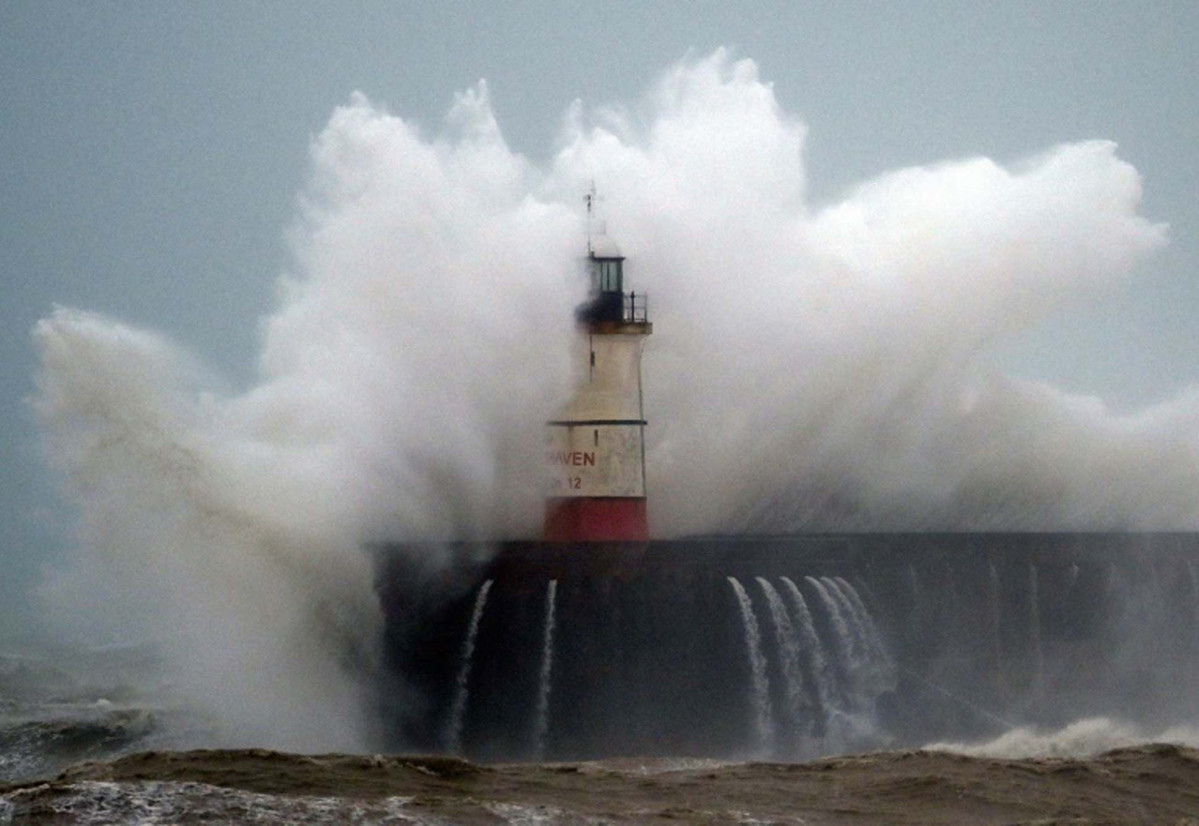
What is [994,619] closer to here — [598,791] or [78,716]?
[78,716]

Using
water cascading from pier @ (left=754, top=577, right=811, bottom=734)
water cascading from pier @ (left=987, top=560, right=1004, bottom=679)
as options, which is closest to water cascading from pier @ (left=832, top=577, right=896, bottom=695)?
water cascading from pier @ (left=754, top=577, right=811, bottom=734)

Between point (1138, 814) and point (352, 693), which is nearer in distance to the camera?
point (1138, 814)

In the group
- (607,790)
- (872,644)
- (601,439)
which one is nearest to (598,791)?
(607,790)

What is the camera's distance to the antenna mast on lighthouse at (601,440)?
100 ft

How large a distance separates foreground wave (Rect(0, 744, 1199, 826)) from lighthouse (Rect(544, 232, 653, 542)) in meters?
13.3

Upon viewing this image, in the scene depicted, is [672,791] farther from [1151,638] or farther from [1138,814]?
[1151,638]

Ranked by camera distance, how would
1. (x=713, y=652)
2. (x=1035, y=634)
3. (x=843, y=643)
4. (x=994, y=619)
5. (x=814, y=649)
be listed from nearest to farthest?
(x=713, y=652) < (x=814, y=649) < (x=843, y=643) < (x=994, y=619) < (x=1035, y=634)

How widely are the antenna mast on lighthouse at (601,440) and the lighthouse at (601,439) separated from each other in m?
0.02

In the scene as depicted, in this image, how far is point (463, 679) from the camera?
80.1 ft

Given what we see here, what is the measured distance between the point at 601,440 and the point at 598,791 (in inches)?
648

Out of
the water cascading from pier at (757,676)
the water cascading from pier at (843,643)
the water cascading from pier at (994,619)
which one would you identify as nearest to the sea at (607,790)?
the water cascading from pier at (757,676)

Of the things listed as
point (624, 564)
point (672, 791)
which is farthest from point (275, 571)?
point (672, 791)

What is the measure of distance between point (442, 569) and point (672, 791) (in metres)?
11.5

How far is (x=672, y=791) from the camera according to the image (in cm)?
1477
